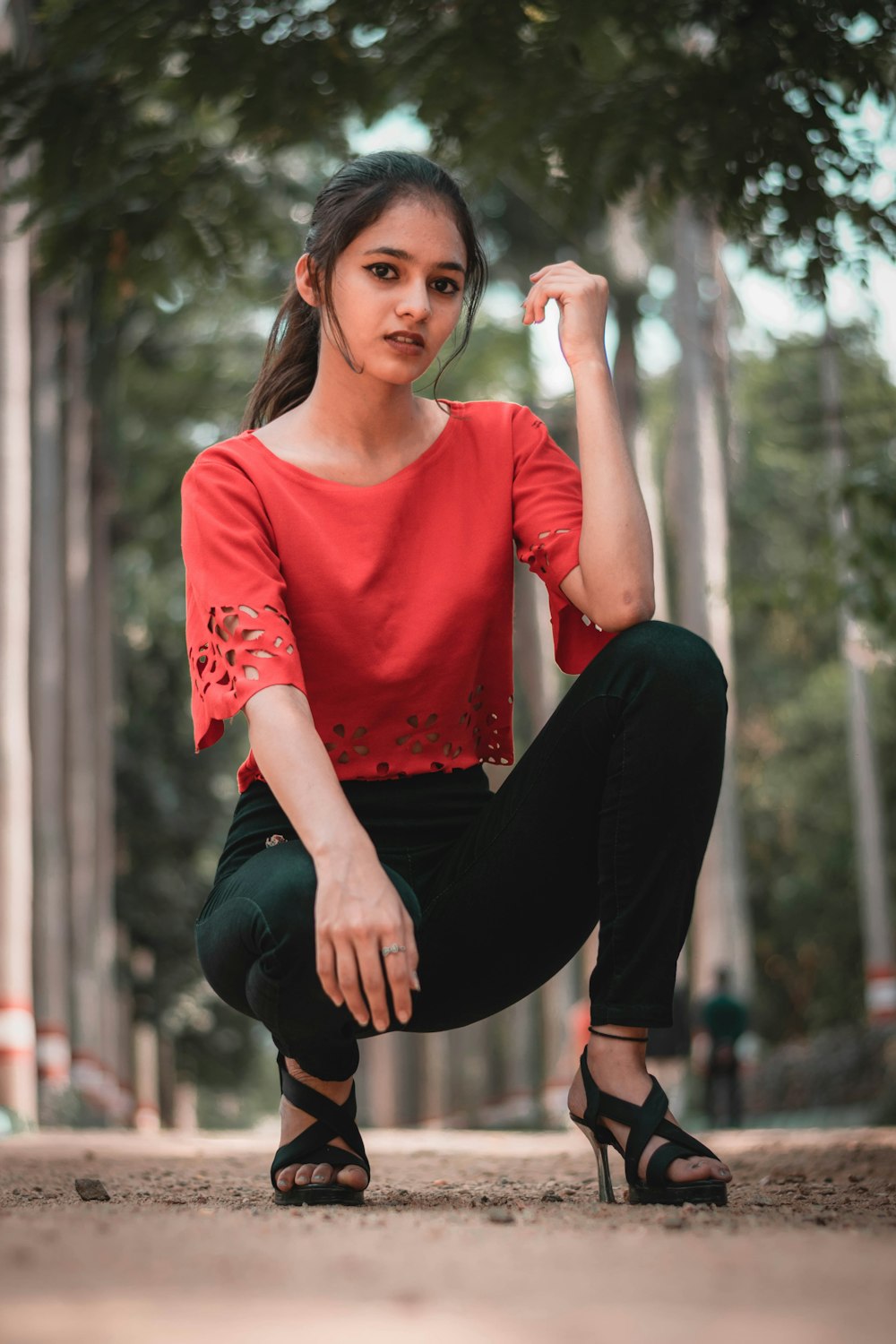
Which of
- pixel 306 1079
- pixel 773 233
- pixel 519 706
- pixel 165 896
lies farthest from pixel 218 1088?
pixel 306 1079

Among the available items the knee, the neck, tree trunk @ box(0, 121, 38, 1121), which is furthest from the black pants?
tree trunk @ box(0, 121, 38, 1121)

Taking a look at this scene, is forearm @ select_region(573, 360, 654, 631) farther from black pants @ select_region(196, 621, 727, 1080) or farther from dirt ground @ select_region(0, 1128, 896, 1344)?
dirt ground @ select_region(0, 1128, 896, 1344)

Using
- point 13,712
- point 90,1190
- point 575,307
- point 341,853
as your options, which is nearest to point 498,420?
point 575,307

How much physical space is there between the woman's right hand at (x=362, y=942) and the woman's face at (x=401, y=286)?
1074 mm

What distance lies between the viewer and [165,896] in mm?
24906

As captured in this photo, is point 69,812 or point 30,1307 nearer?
point 30,1307

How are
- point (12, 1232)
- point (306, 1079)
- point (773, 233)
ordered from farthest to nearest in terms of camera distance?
point (773, 233)
point (306, 1079)
point (12, 1232)

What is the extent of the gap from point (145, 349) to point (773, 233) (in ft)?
54.0

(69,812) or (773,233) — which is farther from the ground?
(773,233)

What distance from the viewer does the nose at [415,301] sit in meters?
3.13

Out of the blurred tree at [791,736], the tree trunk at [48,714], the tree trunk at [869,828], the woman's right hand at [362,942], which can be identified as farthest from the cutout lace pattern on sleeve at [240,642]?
the blurred tree at [791,736]

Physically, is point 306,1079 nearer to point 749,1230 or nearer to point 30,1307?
point 749,1230

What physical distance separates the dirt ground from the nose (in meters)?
1.57

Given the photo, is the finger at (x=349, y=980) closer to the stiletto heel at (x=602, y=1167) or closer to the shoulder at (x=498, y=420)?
the stiletto heel at (x=602, y=1167)
